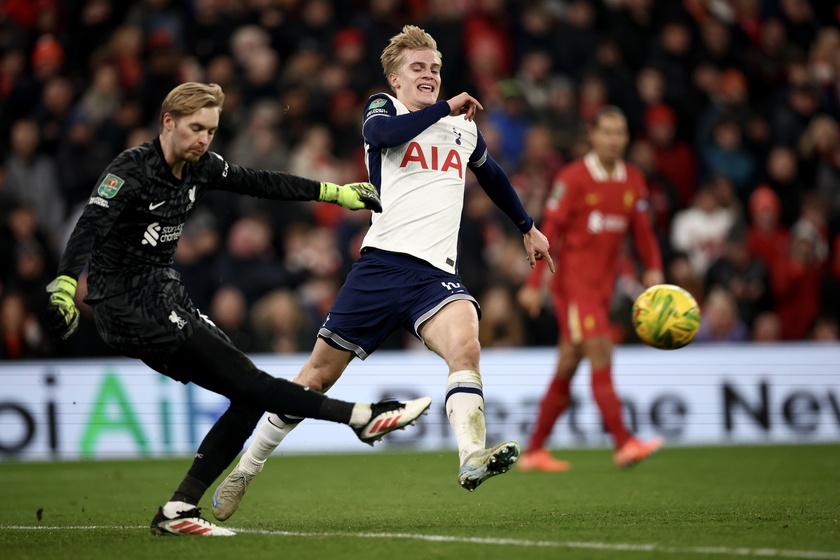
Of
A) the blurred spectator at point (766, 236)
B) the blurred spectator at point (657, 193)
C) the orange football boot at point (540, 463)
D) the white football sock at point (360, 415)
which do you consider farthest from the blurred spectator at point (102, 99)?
the white football sock at point (360, 415)

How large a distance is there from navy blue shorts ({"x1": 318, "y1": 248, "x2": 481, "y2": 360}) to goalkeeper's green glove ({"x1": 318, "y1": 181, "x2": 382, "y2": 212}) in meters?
A: 0.41

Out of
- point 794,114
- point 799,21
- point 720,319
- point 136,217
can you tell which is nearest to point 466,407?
point 136,217

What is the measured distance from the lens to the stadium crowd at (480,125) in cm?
1298

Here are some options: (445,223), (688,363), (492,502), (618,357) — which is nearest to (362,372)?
(618,357)

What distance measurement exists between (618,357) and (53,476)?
19.5 feet

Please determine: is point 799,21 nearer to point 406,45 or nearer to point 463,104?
point 406,45

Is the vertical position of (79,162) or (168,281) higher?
(79,162)

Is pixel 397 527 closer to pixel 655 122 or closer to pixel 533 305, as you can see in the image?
pixel 533 305

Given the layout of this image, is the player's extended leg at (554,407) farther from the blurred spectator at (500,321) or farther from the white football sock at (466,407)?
A: the white football sock at (466,407)

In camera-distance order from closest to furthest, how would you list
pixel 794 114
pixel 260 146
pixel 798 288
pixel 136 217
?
1. pixel 136 217
2. pixel 260 146
3. pixel 798 288
4. pixel 794 114

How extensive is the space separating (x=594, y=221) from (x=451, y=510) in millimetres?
3721

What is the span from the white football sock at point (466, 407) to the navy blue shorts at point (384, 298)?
401 millimetres

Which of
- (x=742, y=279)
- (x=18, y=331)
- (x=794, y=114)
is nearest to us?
(x=18, y=331)

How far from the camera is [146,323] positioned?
5488 mm
